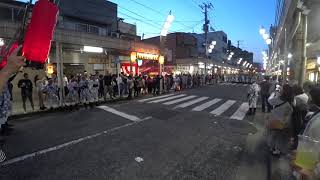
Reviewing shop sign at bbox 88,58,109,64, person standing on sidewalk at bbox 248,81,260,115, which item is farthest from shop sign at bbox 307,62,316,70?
shop sign at bbox 88,58,109,64

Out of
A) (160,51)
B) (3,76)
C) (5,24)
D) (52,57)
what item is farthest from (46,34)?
(160,51)

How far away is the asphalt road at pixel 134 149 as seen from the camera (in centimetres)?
622

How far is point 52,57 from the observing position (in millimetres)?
25797

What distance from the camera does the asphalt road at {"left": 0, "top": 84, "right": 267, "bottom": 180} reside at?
6.22 metres

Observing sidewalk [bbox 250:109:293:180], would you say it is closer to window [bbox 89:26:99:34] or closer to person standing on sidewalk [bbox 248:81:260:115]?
person standing on sidewalk [bbox 248:81:260:115]

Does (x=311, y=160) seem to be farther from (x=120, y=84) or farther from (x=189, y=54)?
(x=189, y=54)

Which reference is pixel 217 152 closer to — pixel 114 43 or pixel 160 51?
pixel 114 43

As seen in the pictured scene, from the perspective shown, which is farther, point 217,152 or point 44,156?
point 217,152

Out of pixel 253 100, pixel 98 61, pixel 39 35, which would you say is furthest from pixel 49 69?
pixel 39 35

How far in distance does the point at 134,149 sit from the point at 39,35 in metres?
5.30

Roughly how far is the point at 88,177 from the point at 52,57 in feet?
71.3

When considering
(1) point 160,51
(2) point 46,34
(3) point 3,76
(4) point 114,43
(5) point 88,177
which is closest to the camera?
(3) point 3,76

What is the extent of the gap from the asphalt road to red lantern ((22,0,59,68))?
11.2 feet

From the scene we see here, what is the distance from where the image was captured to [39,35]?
3.15 metres
